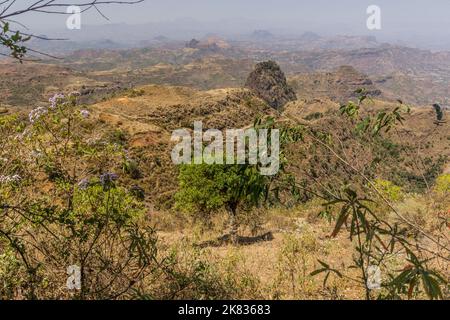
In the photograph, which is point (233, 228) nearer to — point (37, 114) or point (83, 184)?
point (83, 184)

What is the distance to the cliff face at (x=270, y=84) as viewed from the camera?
11931cm

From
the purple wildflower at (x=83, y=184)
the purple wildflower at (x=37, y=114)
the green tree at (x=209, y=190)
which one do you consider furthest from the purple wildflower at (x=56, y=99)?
the green tree at (x=209, y=190)

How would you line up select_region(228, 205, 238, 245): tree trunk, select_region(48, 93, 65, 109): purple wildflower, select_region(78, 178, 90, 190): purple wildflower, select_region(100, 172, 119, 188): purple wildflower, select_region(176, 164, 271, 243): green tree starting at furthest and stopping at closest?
select_region(176, 164, 271, 243): green tree → select_region(228, 205, 238, 245): tree trunk → select_region(48, 93, 65, 109): purple wildflower → select_region(78, 178, 90, 190): purple wildflower → select_region(100, 172, 119, 188): purple wildflower

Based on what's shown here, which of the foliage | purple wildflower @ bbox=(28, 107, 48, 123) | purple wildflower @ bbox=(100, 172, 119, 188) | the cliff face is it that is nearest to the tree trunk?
the foliage

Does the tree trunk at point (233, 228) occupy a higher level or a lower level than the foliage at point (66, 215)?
lower

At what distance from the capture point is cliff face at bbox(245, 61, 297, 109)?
391 ft

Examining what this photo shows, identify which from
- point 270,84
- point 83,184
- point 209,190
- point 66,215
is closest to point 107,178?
point 83,184

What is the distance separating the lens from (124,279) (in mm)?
4445

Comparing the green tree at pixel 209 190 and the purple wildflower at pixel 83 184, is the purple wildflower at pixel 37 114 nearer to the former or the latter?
the purple wildflower at pixel 83 184

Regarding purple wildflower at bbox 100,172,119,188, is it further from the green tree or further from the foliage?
the green tree

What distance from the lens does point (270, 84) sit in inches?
4808

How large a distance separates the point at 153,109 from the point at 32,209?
42.0 meters

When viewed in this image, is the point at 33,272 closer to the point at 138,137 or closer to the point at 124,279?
the point at 124,279
